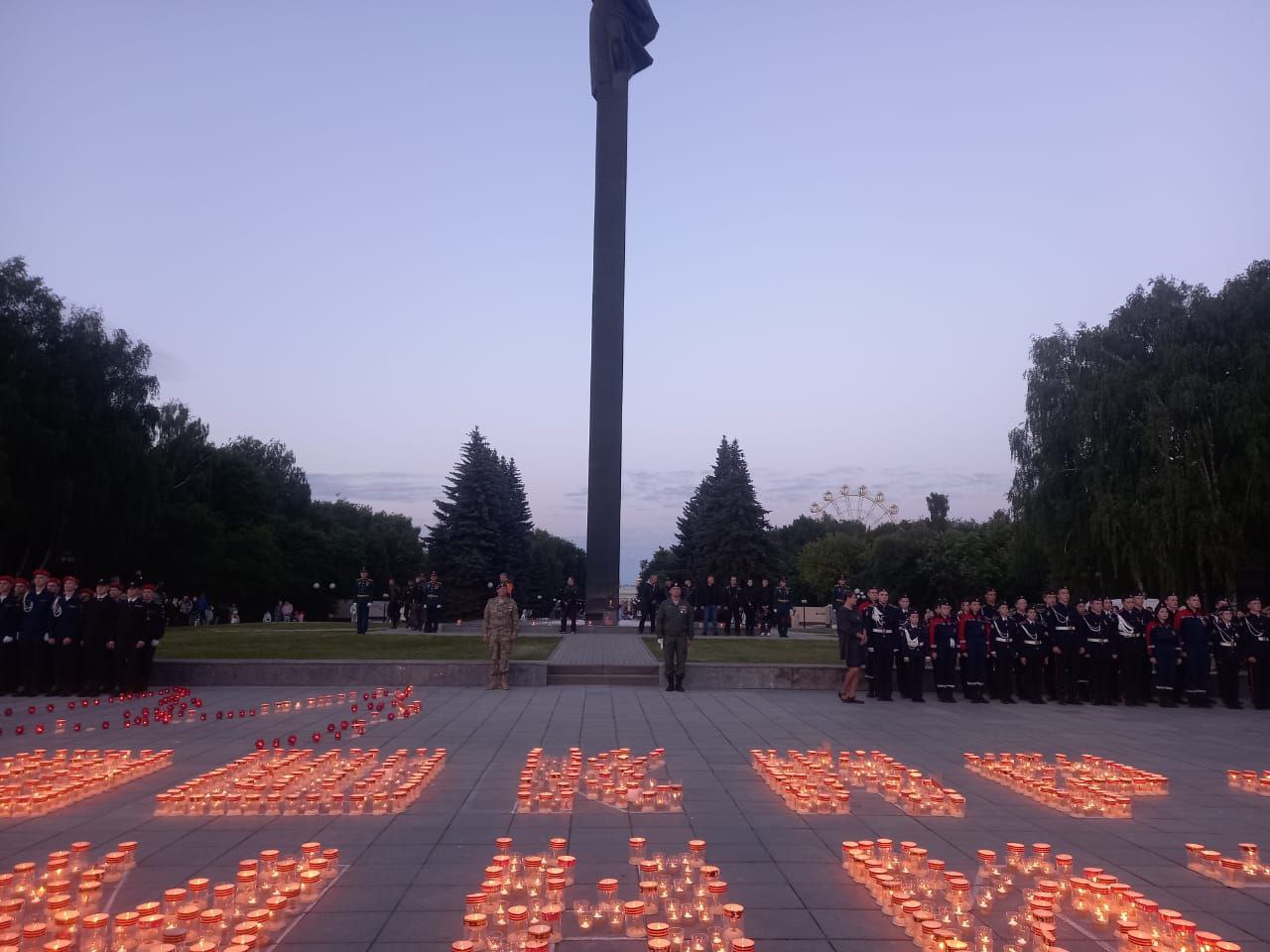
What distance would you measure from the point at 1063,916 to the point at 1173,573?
23.0 meters

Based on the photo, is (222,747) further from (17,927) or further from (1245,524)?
(1245,524)

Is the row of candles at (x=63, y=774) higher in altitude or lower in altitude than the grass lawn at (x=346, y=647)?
lower

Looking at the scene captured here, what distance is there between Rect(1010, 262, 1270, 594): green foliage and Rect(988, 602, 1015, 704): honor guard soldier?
38.1ft

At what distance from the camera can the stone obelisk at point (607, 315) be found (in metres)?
30.9

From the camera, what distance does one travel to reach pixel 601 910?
4652 mm

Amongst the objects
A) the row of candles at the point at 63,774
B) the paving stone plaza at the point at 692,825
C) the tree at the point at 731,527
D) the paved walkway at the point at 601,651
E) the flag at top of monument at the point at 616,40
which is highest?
the flag at top of monument at the point at 616,40

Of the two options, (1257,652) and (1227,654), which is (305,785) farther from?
(1257,652)

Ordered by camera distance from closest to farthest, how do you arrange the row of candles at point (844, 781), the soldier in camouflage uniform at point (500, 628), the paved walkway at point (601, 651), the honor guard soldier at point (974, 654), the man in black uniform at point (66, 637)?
the row of candles at point (844, 781) < the man in black uniform at point (66, 637) < the honor guard soldier at point (974, 654) < the soldier in camouflage uniform at point (500, 628) < the paved walkway at point (601, 651)

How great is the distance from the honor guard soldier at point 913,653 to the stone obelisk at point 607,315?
16102mm

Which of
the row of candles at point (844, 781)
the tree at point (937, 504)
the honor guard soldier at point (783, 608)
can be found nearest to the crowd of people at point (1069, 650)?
the row of candles at point (844, 781)

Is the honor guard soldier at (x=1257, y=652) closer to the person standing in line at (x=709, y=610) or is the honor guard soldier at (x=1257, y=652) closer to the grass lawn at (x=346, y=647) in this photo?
the grass lawn at (x=346, y=647)

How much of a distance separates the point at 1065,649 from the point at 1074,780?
292 inches

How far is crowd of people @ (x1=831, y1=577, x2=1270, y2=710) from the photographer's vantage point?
14.4m

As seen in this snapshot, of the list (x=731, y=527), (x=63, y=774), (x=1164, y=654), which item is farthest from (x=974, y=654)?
(x=731, y=527)
